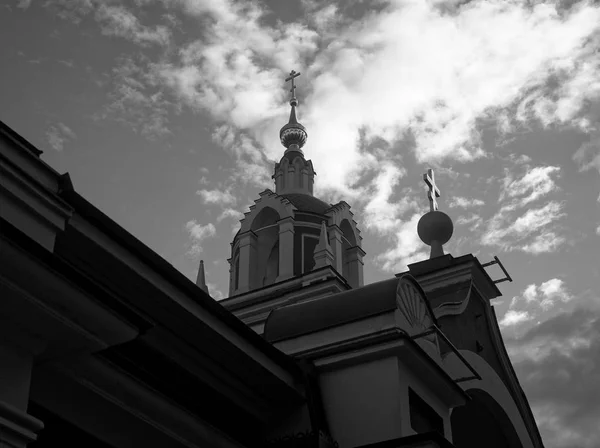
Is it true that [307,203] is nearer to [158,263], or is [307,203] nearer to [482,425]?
[482,425]

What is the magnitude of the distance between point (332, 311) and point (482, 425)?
560 centimetres

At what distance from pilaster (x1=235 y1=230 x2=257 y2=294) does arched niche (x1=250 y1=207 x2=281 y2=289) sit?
0.10 m

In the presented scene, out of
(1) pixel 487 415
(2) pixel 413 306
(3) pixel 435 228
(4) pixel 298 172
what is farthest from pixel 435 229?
(4) pixel 298 172

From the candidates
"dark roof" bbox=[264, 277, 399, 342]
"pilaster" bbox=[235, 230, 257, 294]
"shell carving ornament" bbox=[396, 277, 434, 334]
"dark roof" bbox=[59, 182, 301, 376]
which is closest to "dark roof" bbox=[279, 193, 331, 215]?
"pilaster" bbox=[235, 230, 257, 294]

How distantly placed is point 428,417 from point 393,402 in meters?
1.14

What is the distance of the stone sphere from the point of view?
17.2m

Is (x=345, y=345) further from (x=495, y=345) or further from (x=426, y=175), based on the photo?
(x=426, y=175)

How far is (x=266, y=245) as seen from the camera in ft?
80.5

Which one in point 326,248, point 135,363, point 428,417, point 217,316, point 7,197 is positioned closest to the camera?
point 7,197

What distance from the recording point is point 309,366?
9.56 meters

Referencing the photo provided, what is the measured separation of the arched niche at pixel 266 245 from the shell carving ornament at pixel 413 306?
12.5 meters

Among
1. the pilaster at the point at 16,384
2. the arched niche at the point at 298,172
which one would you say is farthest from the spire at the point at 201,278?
the pilaster at the point at 16,384

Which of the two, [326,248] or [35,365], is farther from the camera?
[326,248]

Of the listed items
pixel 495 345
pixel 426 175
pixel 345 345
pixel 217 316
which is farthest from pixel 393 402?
pixel 426 175
